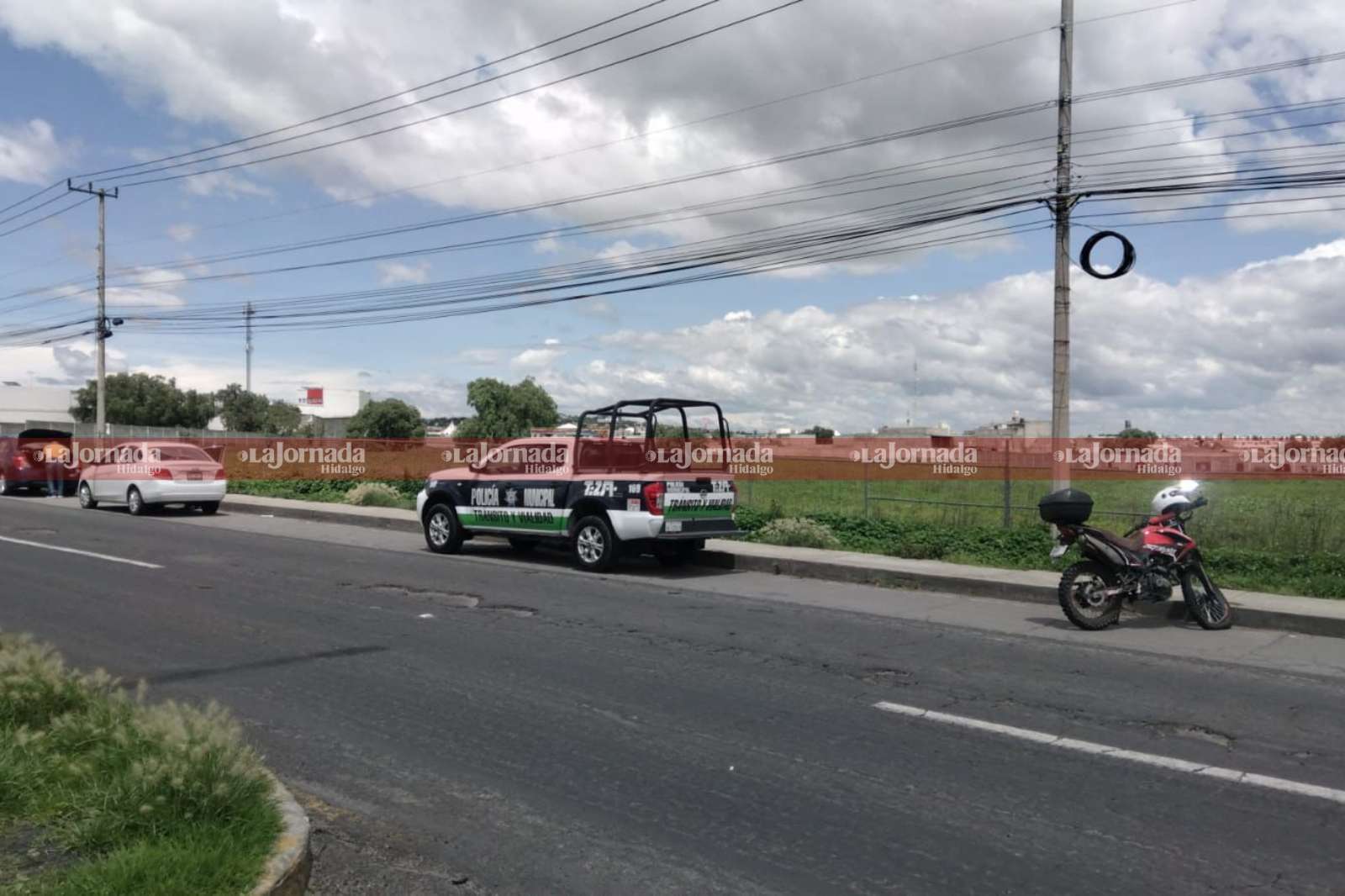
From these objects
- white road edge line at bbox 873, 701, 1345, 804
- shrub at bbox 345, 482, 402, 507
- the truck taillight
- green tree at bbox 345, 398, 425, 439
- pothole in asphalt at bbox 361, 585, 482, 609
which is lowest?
white road edge line at bbox 873, 701, 1345, 804

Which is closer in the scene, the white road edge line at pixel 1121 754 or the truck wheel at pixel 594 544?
the white road edge line at pixel 1121 754

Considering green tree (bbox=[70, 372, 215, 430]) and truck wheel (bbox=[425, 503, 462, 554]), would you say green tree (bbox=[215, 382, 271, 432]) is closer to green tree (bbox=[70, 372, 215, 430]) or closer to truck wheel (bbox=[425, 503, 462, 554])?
green tree (bbox=[70, 372, 215, 430])

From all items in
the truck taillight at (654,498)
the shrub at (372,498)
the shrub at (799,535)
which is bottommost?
the shrub at (799,535)

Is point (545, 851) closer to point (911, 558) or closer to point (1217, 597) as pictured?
point (1217, 597)

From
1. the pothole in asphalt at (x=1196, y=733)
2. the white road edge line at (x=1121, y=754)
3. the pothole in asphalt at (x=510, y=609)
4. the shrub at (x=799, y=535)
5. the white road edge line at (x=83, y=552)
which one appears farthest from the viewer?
the shrub at (x=799, y=535)

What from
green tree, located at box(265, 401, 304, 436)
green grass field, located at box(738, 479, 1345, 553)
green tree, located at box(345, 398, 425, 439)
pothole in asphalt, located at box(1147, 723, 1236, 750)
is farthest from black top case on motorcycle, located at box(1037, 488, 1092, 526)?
green tree, located at box(265, 401, 304, 436)

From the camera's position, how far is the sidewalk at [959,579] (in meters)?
10.7

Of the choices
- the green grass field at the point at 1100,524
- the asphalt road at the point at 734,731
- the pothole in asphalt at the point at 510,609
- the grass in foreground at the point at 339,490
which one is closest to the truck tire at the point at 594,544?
the asphalt road at the point at 734,731

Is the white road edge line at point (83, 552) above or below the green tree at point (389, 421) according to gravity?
below

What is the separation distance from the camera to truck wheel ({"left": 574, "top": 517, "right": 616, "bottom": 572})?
13.9m

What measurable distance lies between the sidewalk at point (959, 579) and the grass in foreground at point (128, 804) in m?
9.57

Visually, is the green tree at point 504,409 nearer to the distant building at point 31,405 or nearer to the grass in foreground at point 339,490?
the grass in foreground at point 339,490

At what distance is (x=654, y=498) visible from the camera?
13648 millimetres

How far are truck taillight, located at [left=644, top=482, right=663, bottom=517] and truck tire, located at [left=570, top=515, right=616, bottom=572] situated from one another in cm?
67
